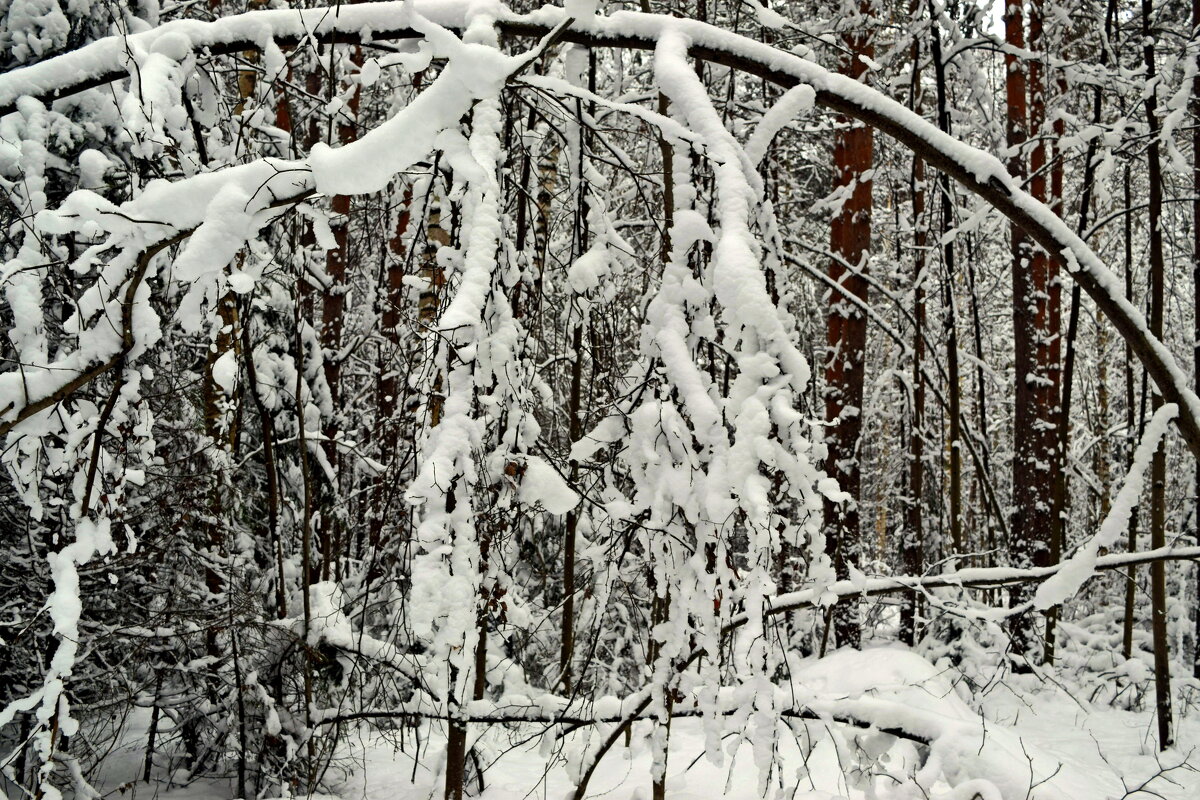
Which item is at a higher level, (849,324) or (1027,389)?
(849,324)

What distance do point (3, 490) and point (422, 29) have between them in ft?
12.4

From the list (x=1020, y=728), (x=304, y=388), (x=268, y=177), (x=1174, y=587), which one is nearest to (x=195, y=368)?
(x=304, y=388)

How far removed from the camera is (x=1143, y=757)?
247 inches

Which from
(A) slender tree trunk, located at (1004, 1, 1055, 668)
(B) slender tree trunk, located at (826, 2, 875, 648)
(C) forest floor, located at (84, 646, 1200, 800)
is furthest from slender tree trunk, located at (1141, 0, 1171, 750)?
(B) slender tree trunk, located at (826, 2, 875, 648)

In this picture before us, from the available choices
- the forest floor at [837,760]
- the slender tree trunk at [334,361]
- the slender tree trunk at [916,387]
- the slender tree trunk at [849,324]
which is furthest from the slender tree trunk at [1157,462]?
the slender tree trunk at [334,361]

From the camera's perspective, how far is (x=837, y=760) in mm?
4215

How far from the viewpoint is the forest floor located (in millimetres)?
2998

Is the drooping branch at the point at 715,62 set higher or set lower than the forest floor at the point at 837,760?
higher

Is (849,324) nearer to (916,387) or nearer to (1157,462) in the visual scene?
(916,387)

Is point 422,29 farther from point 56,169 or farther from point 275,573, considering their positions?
point 275,573

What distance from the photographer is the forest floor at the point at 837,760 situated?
300 centimetres

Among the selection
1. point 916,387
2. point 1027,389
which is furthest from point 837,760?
point 1027,389

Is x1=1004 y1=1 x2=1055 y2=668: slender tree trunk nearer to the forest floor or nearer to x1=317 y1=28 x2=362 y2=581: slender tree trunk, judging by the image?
the forest floor

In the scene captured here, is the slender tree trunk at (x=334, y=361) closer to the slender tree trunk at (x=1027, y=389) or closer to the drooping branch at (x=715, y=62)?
the drooping branch at (x=715, y=62)
